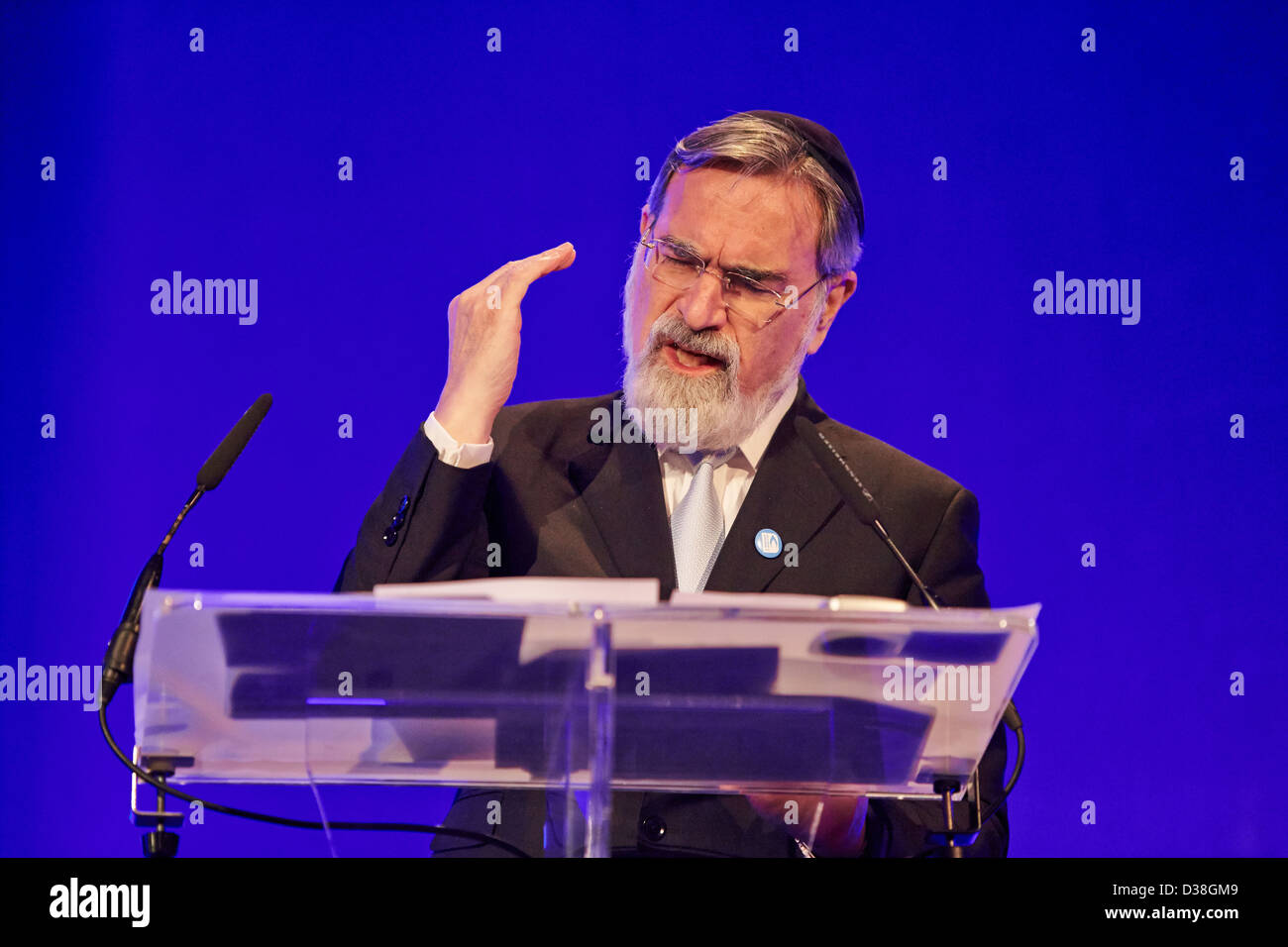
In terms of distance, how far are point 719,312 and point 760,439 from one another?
0.82 feet

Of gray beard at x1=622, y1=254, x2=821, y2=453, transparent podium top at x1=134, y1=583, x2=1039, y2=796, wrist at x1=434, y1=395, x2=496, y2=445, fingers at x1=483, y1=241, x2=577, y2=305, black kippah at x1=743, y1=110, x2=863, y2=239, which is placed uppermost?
black kippah at x1=743, y1=110, x2=863, y2=239

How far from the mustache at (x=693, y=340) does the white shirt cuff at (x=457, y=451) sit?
60 cm

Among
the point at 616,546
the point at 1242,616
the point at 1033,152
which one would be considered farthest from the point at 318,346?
the point at 1242,616

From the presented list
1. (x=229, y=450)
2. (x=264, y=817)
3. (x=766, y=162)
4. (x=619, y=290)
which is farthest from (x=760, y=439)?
(x=264, y=817)

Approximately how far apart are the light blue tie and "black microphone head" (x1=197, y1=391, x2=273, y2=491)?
827 millimetres

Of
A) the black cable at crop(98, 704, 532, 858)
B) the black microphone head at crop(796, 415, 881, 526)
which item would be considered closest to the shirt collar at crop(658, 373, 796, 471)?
the black microphone head at crop(796, 415, 881, 526)

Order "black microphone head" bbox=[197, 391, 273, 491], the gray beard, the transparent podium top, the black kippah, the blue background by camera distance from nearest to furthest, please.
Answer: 1. the transparent podium top
2. "black microphone head" bbox=[197, 391, 273, 491]
3. the gray beard
4. the black kippah
5. the blue background

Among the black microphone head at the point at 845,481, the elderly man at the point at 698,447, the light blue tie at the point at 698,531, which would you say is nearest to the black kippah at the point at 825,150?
the elderly man at the point at 698,447

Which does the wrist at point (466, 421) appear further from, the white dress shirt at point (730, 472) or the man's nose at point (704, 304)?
the man's nose at point (704, 304)

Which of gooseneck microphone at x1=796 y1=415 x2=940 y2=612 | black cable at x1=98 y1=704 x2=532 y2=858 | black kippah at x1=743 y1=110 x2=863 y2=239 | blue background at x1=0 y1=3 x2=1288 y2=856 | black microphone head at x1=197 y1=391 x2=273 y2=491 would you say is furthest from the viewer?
blue background at x1=0 y1=3 x2=1288 y2=856

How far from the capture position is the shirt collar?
2.67 m

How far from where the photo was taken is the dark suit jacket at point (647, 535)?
2039 millimetres

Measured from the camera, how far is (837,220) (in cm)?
288

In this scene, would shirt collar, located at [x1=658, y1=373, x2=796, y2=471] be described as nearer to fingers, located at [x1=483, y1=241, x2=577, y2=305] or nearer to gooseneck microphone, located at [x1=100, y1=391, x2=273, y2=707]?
fingers, located at [x1=483, y1=241, x2=577, y2=305]
